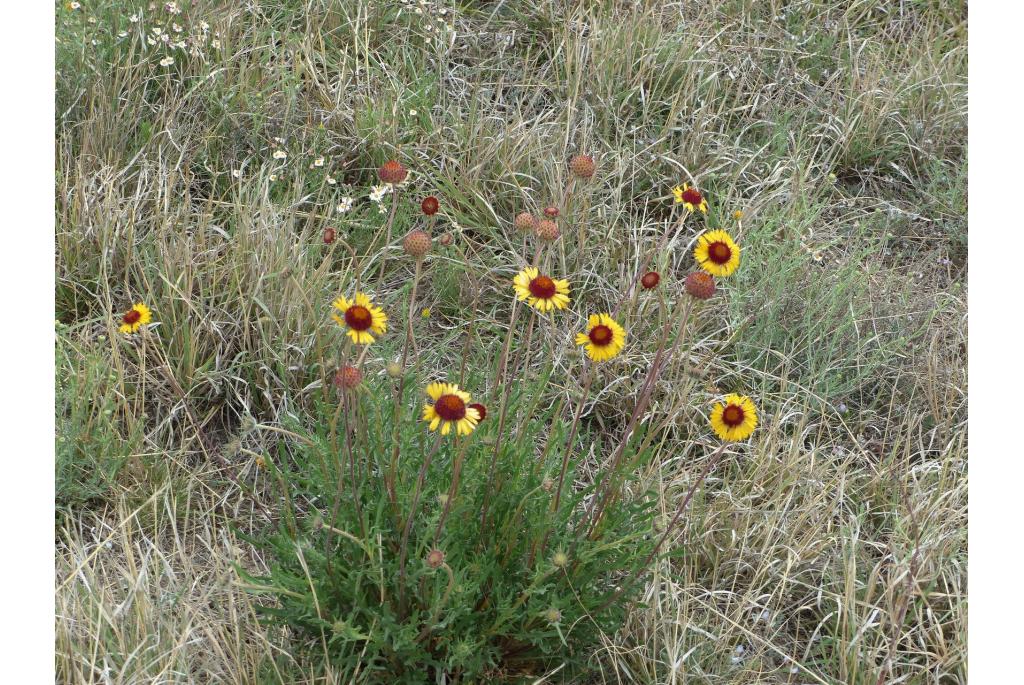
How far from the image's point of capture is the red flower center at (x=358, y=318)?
53.4 inches

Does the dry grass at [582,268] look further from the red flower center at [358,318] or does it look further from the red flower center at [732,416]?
the red flower center at [732,416]

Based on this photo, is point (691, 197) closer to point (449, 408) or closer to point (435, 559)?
point (449, 408)

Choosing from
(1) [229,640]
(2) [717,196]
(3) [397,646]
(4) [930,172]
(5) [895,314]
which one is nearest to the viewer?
(3) [397,646]

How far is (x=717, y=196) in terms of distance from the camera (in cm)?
302

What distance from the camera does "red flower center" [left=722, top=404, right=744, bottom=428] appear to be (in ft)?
4.79

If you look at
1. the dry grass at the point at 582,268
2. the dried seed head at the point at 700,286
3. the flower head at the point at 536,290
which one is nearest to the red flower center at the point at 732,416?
the dried seed head at the point at 700,286

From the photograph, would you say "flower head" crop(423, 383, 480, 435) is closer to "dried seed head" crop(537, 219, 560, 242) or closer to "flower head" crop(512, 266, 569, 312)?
"flower head" crop(512, 266, 569, 312)

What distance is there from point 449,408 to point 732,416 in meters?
0.45

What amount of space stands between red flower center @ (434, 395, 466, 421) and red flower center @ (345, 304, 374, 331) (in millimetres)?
155

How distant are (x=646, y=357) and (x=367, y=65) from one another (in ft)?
4.71

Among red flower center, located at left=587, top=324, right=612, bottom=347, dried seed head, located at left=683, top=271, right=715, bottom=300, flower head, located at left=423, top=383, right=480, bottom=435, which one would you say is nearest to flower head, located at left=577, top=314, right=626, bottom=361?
red flower center, located at left=587, top=324, right=612, bottom=347

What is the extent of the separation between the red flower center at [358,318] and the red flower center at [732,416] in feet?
1.87

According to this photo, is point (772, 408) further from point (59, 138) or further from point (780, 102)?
point (59, 138)

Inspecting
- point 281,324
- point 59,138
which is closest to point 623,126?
point 281,324
